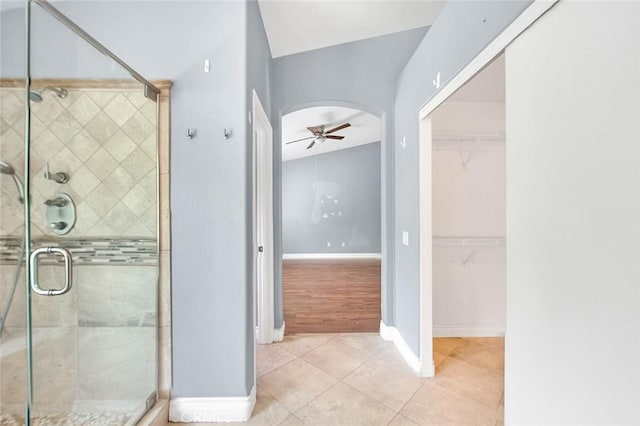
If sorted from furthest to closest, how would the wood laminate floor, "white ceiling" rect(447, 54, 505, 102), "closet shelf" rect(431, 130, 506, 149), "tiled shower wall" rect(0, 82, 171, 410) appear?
the wood laminate floor
"closet shelf" rect(431, 130, 506, 149)
"white ceiling" rect(447, 54, 505, 102)
"tiled shower wall" rect(0, 82, 171, 410)

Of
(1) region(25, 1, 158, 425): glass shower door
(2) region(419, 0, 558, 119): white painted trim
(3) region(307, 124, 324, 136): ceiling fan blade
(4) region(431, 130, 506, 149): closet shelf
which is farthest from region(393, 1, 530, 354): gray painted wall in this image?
(3) region(307, 124, 324, 136): ceiling fan blade

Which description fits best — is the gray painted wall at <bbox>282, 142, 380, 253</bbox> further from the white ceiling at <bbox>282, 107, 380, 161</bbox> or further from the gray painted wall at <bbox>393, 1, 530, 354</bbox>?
the gray painted wall at <bbox>393, 1, 530, 354</bbox>

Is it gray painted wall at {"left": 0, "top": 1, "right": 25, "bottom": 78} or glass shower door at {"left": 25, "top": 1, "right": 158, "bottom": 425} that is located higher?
gray painted wall at {"left": 0, "top": 1, "right": 25, "bottom": 78}

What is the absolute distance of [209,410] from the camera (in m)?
1.56

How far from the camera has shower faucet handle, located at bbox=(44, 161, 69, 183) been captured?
1.32 meters

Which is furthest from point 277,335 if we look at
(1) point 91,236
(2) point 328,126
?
A: (2) point 328,126

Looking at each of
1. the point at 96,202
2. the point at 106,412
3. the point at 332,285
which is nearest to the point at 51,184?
the point at 96,202

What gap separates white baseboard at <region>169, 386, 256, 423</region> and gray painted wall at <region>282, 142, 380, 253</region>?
5.80 meters

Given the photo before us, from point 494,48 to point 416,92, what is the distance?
0.90 meters

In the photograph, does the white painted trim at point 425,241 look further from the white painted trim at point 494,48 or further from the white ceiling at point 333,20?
the white ceiling at point 333,20

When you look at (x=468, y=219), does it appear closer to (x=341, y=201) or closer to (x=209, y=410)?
(x=209, y=410)

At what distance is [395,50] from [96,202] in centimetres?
283

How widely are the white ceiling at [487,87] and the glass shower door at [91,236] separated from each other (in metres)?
2.23

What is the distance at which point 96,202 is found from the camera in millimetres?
1530
